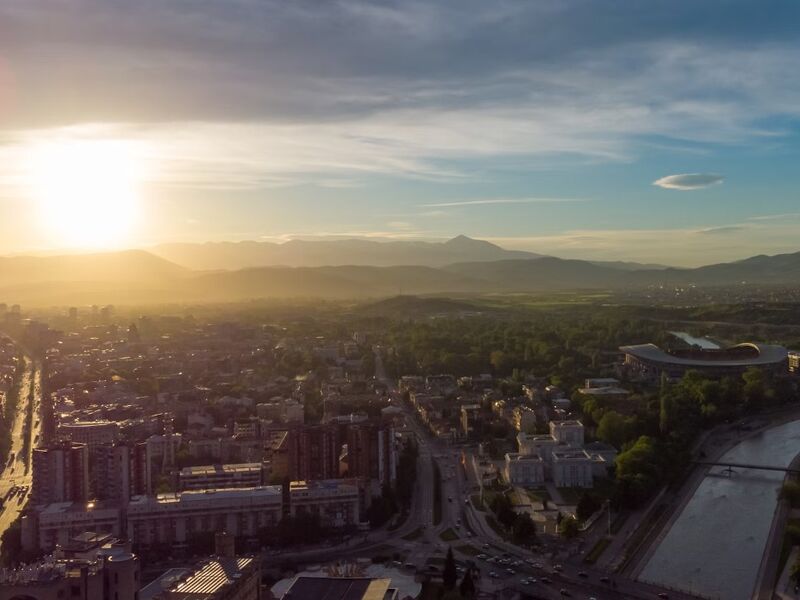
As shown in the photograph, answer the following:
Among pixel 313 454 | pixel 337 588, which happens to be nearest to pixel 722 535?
pixel 337 588

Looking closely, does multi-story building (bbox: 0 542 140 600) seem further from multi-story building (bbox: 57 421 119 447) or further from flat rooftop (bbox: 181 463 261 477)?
multi-story building (bbox: 57 421 119 447)

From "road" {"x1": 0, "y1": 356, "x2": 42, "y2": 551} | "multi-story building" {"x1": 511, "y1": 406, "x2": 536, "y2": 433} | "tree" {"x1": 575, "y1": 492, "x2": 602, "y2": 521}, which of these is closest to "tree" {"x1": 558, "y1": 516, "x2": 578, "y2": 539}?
"tree" {"x1": 575, "y1": 492, "x2": 602, "y2": 521}

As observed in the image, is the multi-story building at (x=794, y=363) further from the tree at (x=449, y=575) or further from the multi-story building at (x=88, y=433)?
the multi-story building at (x=88, y=433)

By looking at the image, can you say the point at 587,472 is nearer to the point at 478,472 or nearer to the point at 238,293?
the point at 478,472

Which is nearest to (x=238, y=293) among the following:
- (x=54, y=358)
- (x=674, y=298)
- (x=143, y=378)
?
(x=674, y=298)

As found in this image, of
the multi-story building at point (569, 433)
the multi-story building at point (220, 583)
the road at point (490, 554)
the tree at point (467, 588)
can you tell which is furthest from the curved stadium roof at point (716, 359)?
the multi-story building at point (220, 583)
